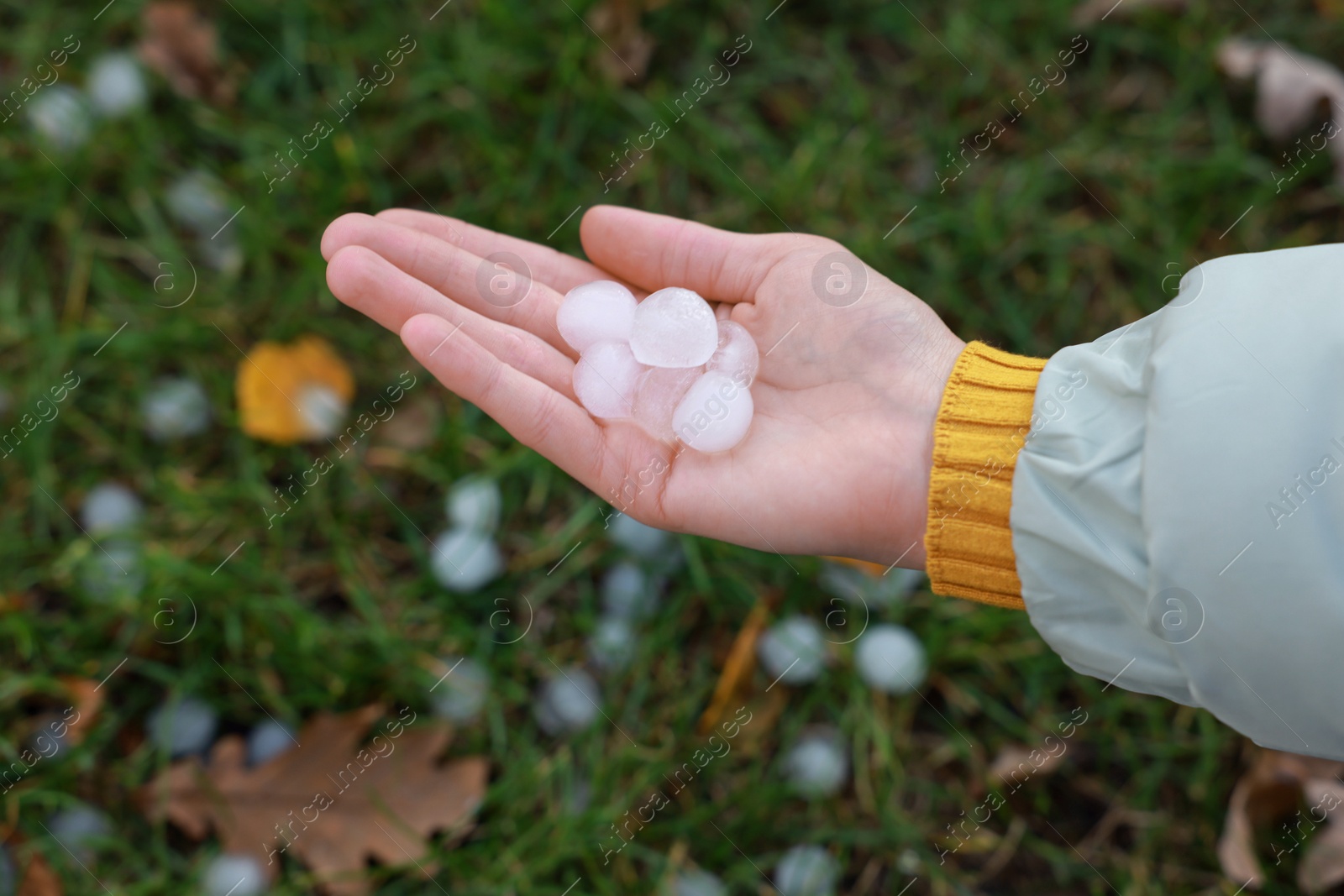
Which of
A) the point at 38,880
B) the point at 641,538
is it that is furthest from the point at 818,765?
the point at 38,880

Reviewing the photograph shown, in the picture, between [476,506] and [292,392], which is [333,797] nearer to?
[476,506]

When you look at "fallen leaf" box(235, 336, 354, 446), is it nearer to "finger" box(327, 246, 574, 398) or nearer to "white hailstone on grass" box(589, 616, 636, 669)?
"finger" box(327, 246, 574, 398)

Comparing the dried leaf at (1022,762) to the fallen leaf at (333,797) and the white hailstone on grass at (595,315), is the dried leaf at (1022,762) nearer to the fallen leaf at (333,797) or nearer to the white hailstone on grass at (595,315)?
the fallen leaf at (333,797)

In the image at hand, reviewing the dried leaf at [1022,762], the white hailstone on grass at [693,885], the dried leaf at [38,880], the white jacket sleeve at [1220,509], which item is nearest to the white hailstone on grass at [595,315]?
the white jacket sleeve at [1220,509]

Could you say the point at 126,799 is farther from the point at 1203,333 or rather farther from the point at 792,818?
the point at 1203,333

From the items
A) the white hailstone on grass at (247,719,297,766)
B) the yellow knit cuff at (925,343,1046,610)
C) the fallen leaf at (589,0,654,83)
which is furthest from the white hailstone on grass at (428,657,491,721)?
the fallen leaf at (589,0,654,83)

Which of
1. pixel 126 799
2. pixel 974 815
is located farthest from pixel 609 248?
pixel 126 799
